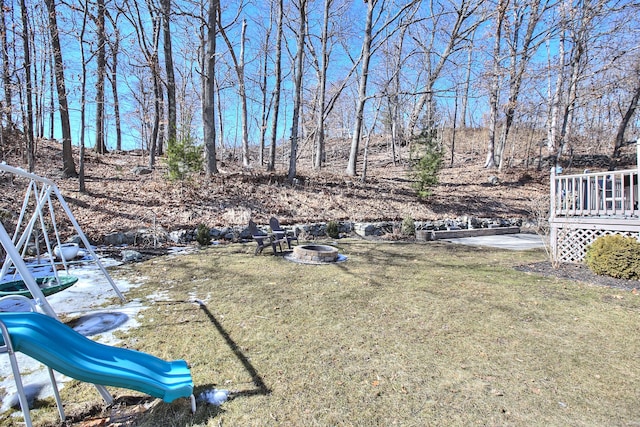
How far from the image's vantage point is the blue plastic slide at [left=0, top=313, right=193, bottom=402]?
5.83ft

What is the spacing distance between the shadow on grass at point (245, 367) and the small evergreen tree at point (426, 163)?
489 inches

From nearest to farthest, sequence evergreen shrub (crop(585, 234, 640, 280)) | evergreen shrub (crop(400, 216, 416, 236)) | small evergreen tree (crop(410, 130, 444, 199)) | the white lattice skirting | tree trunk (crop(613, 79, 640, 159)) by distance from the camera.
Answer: evergreen shrub (crop(585, 234, 640, 280))
the white lattice skirting
evergreen shrub (crop(400, 216, 416, 236))
small evergreen tree (crop(410, 130, 444, 199))
tree trunk (crop(613, 79, 640, 159))

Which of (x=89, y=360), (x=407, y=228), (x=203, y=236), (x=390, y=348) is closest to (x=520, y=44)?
(x=407, y=228)

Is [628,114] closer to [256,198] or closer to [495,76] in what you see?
[495,76]

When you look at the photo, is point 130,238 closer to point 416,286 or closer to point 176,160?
point 176,160

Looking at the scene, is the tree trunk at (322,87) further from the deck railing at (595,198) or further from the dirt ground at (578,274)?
the dirt ground at (578,274)

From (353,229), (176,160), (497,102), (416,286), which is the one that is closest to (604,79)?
(497,102)

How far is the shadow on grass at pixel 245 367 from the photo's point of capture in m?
2.45

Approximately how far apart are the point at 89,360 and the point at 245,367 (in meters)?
1.20

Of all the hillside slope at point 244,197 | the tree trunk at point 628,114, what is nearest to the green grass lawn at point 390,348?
the hillside slope at point 244,197

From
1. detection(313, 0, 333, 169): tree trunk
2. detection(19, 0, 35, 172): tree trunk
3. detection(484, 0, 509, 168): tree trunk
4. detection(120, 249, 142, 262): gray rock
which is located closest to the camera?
detection(120, 249, 142, 262): gray rock

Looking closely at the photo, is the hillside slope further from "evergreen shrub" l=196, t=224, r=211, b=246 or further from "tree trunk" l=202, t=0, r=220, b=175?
"evergreen shrub" l=196, t=224, r=211, b=246

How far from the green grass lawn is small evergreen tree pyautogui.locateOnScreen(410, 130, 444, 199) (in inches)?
353

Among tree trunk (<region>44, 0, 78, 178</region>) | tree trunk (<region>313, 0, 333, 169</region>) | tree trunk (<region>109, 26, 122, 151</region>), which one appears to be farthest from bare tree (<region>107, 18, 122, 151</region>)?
tree trunk (<region>313, 0, 333, 169</region>)
